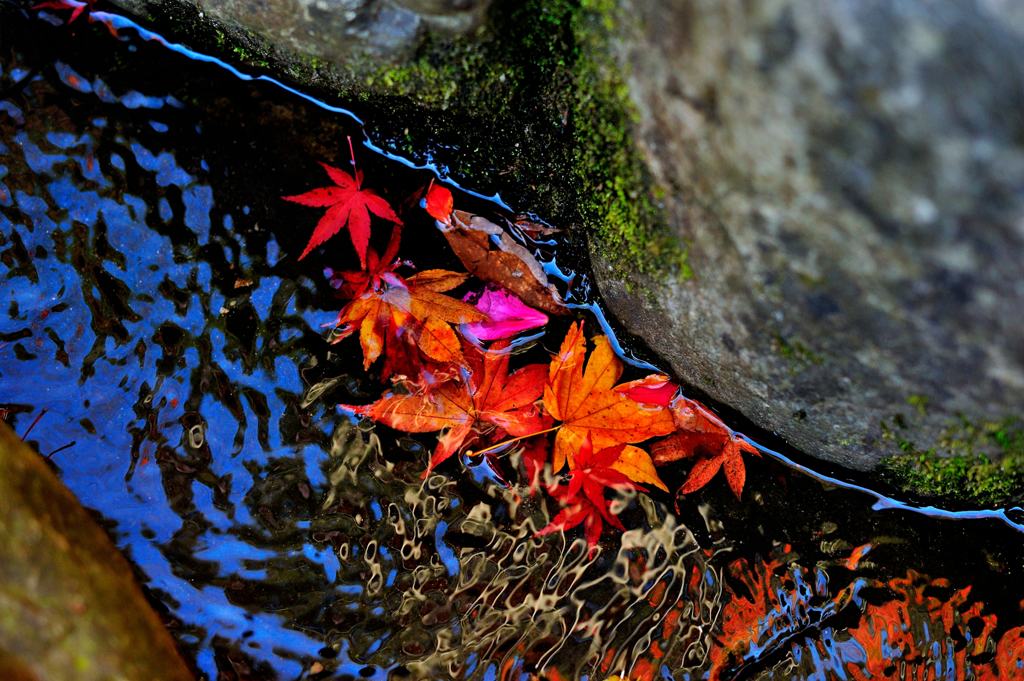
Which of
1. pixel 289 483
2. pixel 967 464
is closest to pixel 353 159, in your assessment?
pixel 289 483

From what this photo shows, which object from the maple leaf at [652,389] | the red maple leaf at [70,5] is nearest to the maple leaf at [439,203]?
the maple leaf at [652,389]

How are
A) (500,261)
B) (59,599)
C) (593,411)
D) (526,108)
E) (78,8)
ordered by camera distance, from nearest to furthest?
(59,599)
(526,108)
(593,411)
(500,261)
(78,8)

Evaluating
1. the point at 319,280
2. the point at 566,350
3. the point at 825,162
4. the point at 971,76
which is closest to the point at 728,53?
the point at 825,162

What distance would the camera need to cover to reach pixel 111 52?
7.13ft

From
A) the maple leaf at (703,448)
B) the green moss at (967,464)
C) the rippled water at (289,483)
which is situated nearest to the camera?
the green moss at (967,464)

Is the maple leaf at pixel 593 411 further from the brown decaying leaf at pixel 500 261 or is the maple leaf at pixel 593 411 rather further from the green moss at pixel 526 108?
the green moss at pixel 526 108

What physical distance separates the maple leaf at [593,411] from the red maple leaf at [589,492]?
0.11 feet

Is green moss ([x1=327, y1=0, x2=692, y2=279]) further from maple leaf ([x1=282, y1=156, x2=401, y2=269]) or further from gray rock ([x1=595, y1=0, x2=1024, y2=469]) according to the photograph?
maple leaf ([x1=282, y1=156, x2=401, y2=269])

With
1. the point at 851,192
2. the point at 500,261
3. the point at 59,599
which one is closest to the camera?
the point at 851,192

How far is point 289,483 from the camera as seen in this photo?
1945 mm

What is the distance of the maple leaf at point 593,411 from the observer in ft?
6.22

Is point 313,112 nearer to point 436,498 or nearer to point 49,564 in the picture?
point 436,498

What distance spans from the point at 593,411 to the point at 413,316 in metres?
0.62

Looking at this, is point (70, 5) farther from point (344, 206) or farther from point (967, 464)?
point (967, 464)
